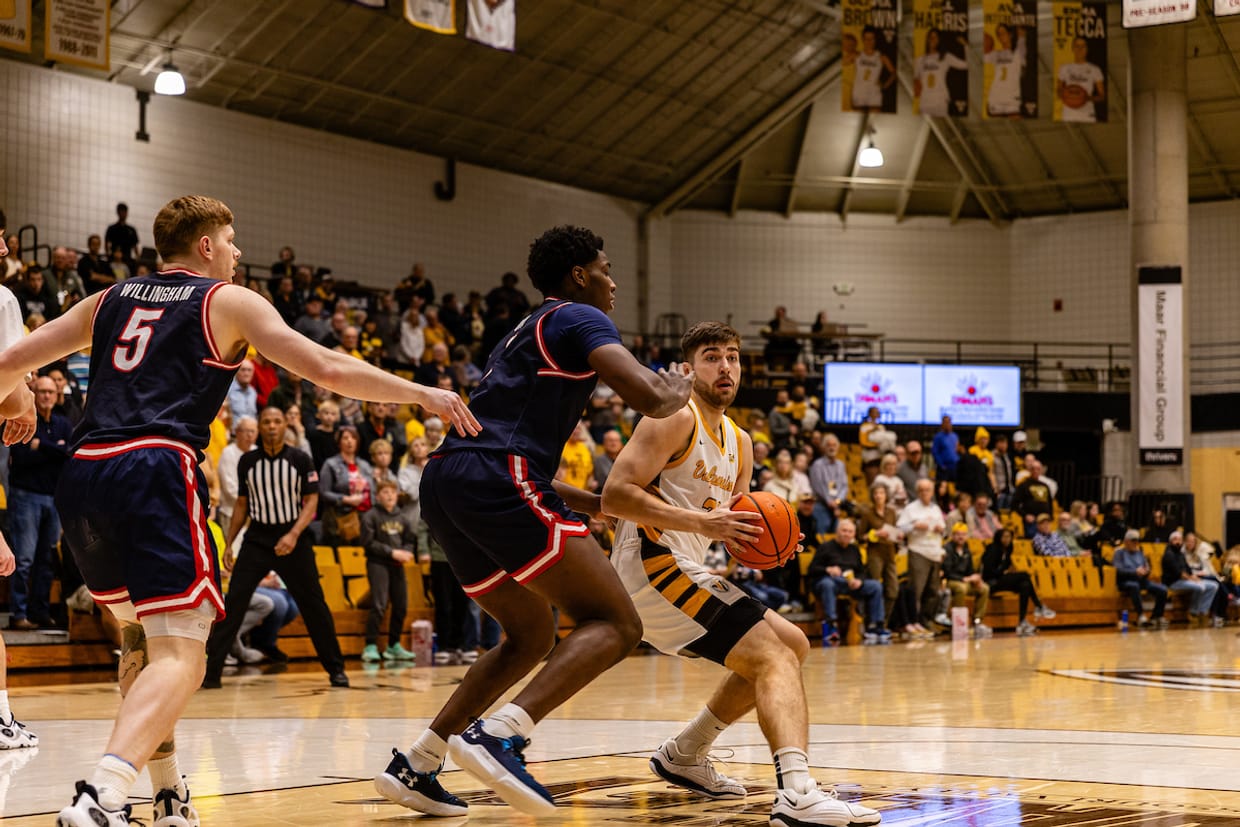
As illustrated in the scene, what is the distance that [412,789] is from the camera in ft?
15.2

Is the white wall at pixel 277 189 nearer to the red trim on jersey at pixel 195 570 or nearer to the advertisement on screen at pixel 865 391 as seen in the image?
the advertisement on screen at pixel 865 391

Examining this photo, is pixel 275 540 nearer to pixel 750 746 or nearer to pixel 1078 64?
pixel 750 746

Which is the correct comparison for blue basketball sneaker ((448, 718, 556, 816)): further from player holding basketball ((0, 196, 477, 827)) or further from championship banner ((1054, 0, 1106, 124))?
championship banner ((1054, 0, 1106, 124))

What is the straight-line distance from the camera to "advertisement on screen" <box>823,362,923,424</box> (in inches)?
1041

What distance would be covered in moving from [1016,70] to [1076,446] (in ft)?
30.6

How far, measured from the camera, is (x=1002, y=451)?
2352 centimetres

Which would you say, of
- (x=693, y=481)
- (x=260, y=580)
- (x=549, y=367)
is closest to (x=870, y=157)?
(x=260, y=580)

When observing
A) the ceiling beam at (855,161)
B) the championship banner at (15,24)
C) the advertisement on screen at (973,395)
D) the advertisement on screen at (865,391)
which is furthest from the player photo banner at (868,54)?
the championship banner at (15,24)

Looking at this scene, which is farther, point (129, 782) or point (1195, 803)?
point (1195, 803)

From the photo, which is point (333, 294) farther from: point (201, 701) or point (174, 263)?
point (174, 263)

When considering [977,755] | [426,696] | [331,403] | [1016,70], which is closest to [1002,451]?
[1016,70]

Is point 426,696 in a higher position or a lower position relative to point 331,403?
lower

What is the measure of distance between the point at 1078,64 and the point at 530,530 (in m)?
20.4

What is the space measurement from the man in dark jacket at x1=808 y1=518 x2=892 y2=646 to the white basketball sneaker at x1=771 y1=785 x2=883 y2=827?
37.1 ft
